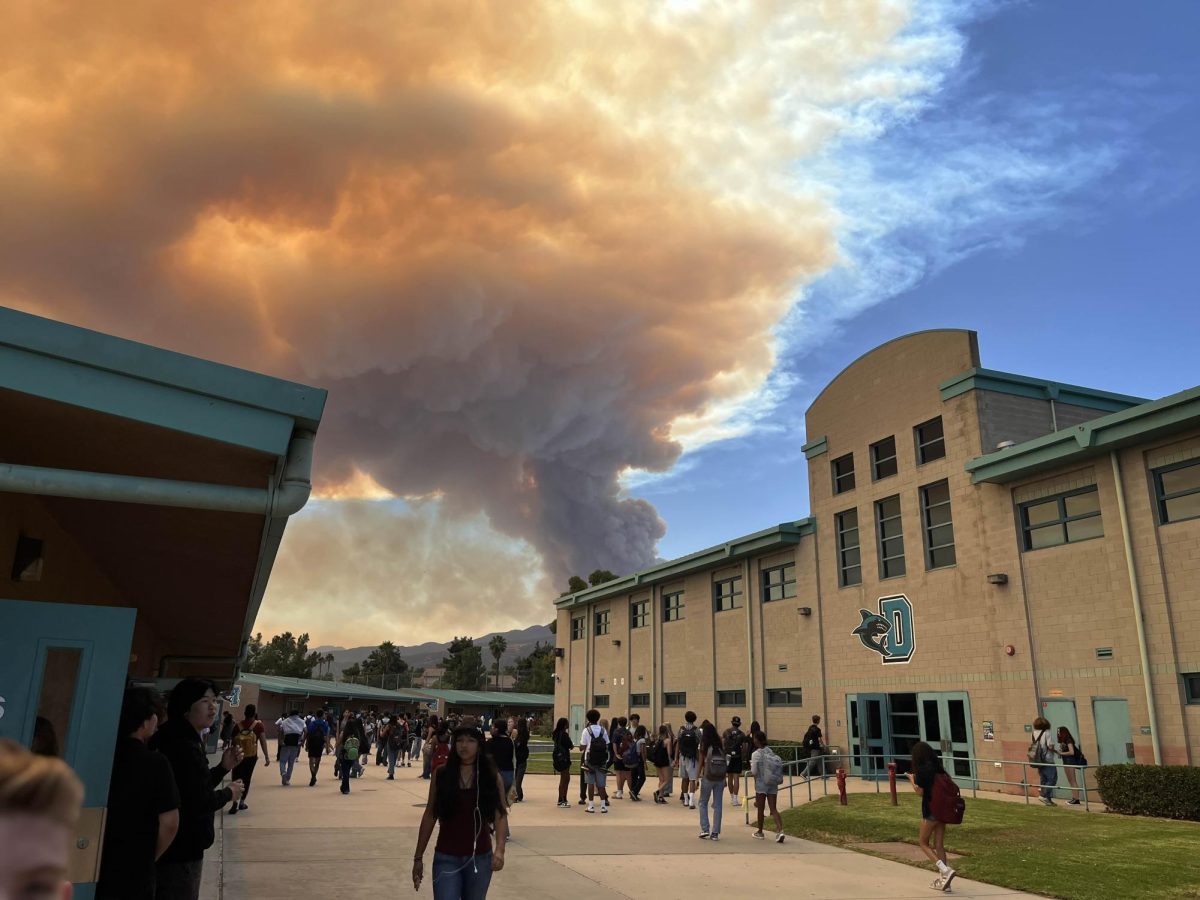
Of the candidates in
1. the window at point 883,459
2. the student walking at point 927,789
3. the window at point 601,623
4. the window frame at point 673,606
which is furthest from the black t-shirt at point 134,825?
the window at point 601,623

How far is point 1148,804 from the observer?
16312mm

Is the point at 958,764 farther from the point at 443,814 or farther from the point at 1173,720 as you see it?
the point at 443,814

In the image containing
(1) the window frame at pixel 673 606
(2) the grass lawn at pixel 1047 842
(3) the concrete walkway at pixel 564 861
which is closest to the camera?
(3) the concrete walkway at pixel 564 861

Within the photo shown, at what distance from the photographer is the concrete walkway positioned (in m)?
9.05

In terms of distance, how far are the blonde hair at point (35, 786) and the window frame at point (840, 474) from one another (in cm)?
2812

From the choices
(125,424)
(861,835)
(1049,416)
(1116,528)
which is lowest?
(861,835)

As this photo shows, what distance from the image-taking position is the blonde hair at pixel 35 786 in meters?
1.48

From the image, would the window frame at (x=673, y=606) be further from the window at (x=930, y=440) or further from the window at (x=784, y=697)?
the window at (x=930, y=440)

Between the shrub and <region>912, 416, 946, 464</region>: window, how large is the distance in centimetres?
979

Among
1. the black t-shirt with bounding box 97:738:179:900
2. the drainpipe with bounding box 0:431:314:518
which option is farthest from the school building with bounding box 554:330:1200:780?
the black t-shirt with bounding box 97:738:179:900

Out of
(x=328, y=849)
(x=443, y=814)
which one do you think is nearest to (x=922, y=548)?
(x=328, y=849)

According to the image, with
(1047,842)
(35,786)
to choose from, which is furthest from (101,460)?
(1047,842)

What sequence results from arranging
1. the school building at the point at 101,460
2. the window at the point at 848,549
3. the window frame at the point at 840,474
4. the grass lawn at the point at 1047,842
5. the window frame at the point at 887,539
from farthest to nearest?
the window frame at the point at 840,474, the window at the point at 848,549, the window frame at the point at 887,539, the grass lawn at the point at 1047,842, the school building at the point at 101,460

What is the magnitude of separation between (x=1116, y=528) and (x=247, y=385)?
19868 millimetres
